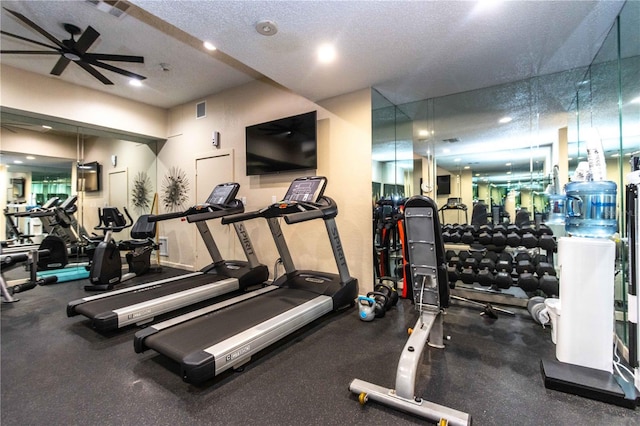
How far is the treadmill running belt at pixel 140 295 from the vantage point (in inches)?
Answer: 115

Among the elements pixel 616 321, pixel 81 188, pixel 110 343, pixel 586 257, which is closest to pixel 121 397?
pixel 110 343

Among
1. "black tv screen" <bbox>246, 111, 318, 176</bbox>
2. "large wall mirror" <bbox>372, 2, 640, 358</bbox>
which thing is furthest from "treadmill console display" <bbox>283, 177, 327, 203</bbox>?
"large wall mirror" <bbox>372, 2, 640, 358</bbox>

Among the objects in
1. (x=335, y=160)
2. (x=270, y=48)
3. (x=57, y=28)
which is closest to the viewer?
(x=270, y=48)

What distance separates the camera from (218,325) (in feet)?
8.20

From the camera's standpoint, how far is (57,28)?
3357 mm

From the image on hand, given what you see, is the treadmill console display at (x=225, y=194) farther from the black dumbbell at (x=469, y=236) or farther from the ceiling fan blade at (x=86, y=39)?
the black dumbbell at (x=469, y=236)

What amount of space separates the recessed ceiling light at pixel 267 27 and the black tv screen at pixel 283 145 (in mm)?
1540

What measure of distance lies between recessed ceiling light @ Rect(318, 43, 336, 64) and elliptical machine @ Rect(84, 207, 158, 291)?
9.84ft

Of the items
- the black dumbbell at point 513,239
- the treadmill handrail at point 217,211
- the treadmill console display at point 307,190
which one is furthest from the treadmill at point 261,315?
the black dumbbell at point 513,239

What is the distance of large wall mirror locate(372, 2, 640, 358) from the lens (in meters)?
2.30

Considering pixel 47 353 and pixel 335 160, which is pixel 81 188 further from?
pixel 335 160

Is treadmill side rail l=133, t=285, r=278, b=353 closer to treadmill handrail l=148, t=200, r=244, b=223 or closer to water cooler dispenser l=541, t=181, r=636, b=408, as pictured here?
treadmill handrail l=148, t=200, r=244, b=223

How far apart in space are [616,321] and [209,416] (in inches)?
129

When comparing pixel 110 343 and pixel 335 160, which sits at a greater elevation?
pixel 335 160
